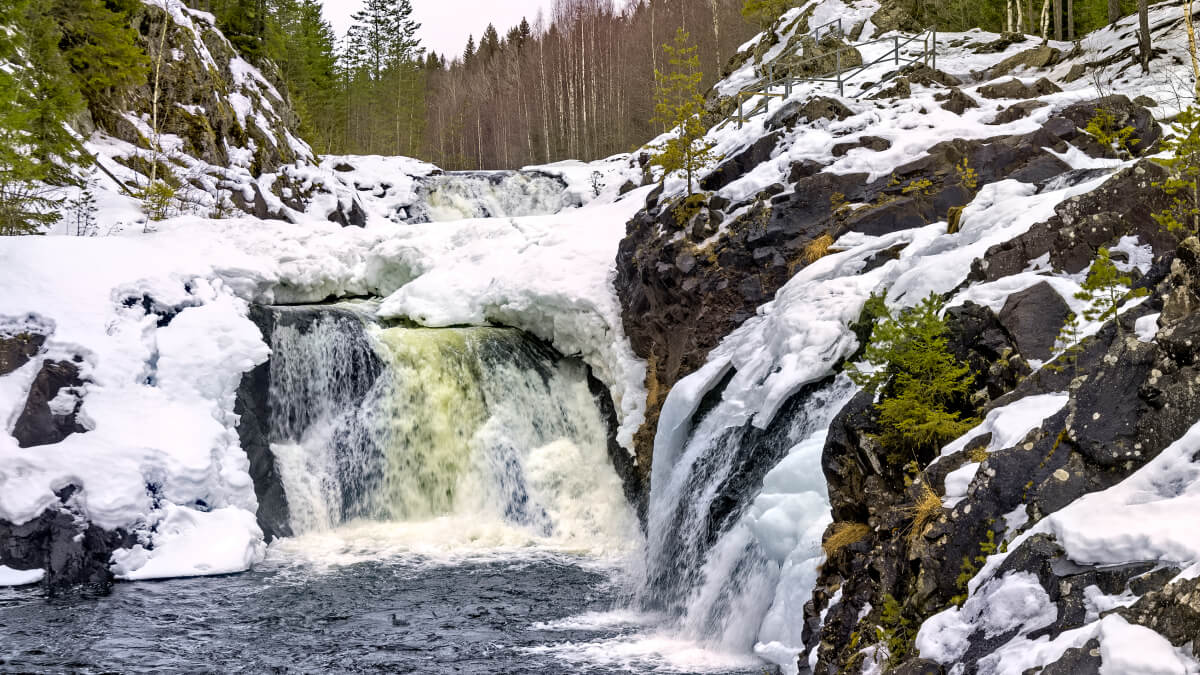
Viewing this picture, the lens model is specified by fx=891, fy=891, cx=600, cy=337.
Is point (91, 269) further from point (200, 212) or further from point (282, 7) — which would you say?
point (282, 7)

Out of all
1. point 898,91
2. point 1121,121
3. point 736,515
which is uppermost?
point 898,91

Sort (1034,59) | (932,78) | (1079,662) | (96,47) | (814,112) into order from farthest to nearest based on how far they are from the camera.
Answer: (96,47) → (1034,59) → (932,78) → (814,112) → (1079,662)

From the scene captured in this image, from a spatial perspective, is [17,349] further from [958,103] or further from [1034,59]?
[1034,59]

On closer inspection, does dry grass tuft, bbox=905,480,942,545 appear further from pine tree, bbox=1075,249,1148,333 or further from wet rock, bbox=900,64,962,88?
wet rock, bbox=900,64,962,88

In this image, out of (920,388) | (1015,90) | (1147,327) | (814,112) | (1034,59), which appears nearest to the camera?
(1147,327)

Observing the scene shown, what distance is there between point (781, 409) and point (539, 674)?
3500 mm

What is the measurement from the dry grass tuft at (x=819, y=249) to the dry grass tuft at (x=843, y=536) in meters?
5.79

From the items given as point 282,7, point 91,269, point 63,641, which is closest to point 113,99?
point 91,269

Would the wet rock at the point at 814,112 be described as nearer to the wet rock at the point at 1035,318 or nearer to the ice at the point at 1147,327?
the wet rock at the point at 1035,318

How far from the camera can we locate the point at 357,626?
A: 9.41m

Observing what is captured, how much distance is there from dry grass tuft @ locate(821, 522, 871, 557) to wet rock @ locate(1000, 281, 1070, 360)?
166cm

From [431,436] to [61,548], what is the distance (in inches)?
213

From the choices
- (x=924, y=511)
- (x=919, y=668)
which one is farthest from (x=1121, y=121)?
(x=919, y=668)

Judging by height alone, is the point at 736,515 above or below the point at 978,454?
below
